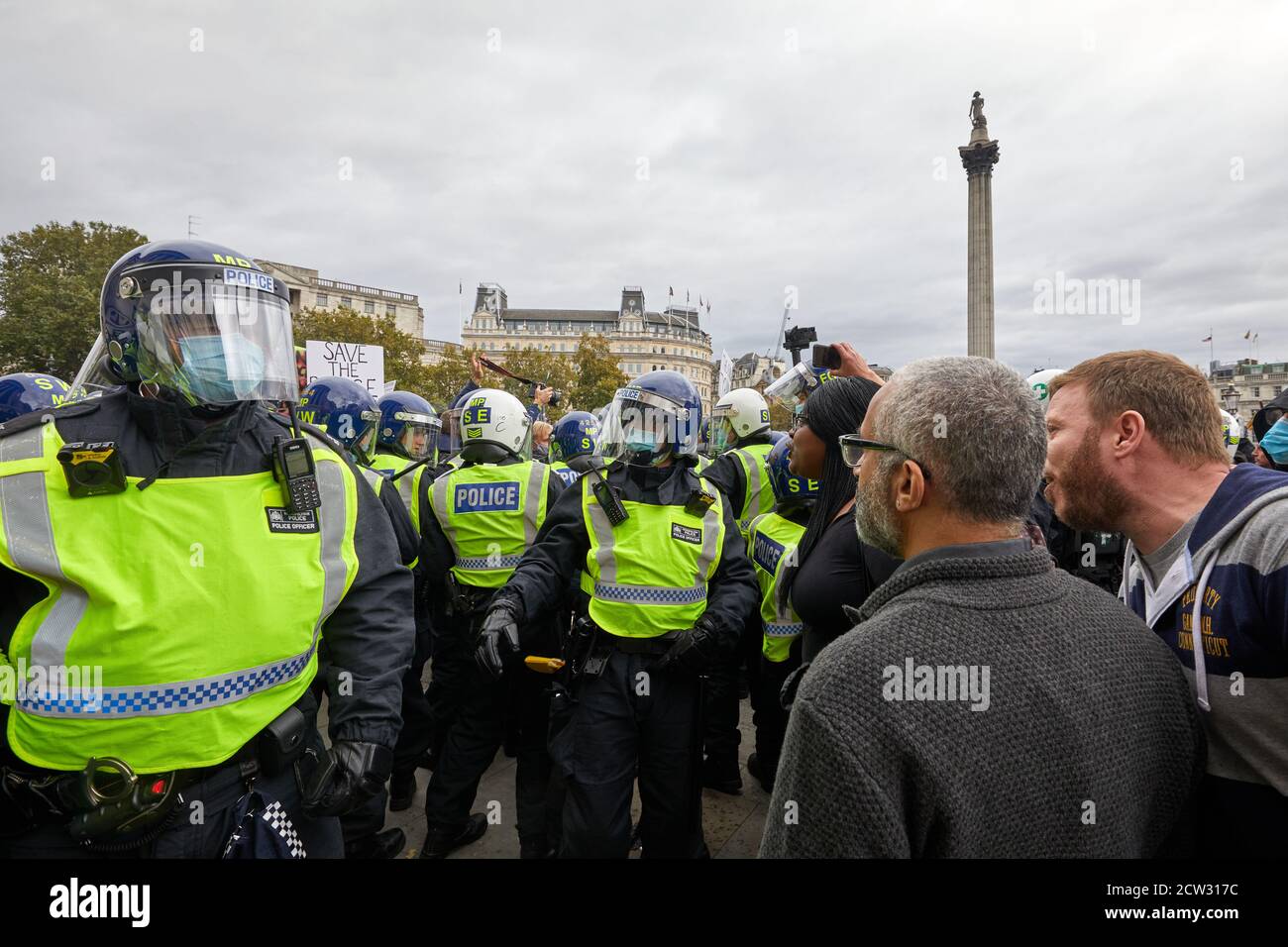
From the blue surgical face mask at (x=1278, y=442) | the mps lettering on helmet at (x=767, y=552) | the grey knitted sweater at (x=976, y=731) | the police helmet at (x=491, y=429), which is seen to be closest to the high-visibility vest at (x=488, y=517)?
the police helmet at (x=491, y=429)

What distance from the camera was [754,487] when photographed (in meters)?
5.50

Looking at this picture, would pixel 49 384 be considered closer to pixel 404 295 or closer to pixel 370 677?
pixel 370 677

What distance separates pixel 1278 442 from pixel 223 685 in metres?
6.34

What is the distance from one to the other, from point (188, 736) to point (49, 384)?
431 cm

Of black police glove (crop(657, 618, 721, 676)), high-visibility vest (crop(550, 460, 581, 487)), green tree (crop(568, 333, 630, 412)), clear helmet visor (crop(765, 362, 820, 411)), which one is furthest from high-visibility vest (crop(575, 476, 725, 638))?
green tree (crop(568, 333, 630, 412))

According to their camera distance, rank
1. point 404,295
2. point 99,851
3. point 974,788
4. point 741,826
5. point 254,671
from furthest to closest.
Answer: point 404,295
point 741,826
point 254,671
point 99,851
point 974,788

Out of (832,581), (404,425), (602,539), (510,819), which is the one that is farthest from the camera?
(404,425)

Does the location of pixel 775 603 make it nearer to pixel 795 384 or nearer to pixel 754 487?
pixel 754 487

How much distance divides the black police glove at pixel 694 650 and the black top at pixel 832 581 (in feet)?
1.71

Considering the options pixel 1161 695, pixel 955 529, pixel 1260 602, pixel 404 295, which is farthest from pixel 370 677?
pixel 404 295

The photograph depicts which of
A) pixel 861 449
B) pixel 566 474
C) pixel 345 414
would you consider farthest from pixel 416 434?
pixel 861 449

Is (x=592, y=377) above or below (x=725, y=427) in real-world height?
above

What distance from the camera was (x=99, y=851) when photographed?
1.67 metres
